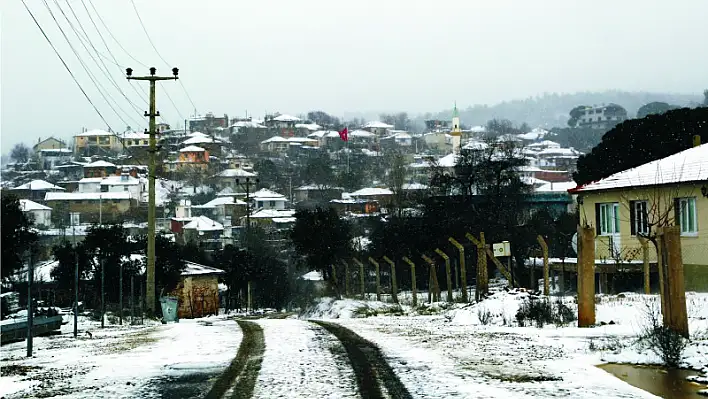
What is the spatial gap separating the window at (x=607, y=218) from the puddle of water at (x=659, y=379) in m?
21.2

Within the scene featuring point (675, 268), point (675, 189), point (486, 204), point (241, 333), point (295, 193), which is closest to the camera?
point (675, 268)

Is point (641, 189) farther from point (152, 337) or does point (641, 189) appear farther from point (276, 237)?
point (276, 237)

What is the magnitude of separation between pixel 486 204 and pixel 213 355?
53995mm

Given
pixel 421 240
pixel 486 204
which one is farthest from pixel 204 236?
pixel 421 240

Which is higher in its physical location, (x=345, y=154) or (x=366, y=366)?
(x=345, y=154)

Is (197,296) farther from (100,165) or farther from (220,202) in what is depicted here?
(100,165)

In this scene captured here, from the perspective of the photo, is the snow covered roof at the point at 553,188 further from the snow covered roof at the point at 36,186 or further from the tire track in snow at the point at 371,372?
the tire track in snow at the point at 371,372

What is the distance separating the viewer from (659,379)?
33.0ft

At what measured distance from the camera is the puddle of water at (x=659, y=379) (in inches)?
360

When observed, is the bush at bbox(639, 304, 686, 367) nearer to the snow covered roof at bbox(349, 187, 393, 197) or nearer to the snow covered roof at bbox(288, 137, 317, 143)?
the snow covered roof at bbox(349, 187, 393, 197)

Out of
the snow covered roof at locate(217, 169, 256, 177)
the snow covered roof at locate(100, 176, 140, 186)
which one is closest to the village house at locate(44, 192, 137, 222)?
the snow covered roof at locate(100, 176, 140, 186)

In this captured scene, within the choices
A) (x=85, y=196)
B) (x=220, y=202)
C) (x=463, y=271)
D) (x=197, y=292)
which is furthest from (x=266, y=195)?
(x=463, y=271)

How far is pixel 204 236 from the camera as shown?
95.9 meters

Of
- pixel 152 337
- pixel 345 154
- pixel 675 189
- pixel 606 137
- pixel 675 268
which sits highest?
pixel 345 154
